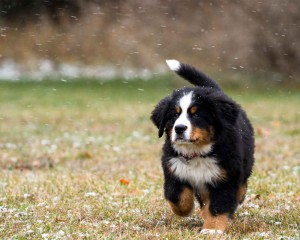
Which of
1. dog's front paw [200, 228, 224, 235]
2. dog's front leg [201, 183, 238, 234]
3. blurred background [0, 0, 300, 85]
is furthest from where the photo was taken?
blurred background [0, 0, 300, 85]

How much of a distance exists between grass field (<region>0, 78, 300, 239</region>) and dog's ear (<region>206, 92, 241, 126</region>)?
0.73 metres

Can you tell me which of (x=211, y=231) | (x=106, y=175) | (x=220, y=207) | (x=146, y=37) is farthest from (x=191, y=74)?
(x=146, y=37)

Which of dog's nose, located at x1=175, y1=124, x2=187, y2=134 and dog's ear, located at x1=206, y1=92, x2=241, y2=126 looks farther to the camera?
dog's ear, located at x1=206, y1=92, x2=241, y2=126

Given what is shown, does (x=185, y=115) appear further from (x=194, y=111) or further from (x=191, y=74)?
(x=191, y=74)

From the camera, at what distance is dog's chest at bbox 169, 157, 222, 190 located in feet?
15.1

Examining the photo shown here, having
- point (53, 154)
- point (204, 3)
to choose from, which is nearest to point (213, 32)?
point (204, 3)

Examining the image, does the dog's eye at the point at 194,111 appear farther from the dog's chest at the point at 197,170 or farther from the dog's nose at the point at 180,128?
the dog's chest at the point at 197,170

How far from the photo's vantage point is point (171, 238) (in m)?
4.28

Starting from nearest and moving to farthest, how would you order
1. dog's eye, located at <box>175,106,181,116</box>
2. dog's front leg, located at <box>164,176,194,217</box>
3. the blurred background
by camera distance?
dog's eye, located at <box>175,106,181,116</box>
dog's front leg, located at <box>164,176,194,217</box>
the blurred background

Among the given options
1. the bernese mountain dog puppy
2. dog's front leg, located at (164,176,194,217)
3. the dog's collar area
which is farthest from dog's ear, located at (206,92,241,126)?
dog's front leg, located at (164,176,194,217)

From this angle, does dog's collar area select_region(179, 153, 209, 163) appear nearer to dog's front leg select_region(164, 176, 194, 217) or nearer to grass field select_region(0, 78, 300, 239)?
dog's front leg select_region(164, 176, 194, 217)

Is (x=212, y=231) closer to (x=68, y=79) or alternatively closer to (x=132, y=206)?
(x=132, y=206)

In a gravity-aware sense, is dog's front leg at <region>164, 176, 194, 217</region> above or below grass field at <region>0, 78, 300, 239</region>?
above

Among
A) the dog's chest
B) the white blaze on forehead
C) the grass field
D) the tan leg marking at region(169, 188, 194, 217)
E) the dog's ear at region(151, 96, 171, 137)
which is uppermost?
the white blaze on forehead
